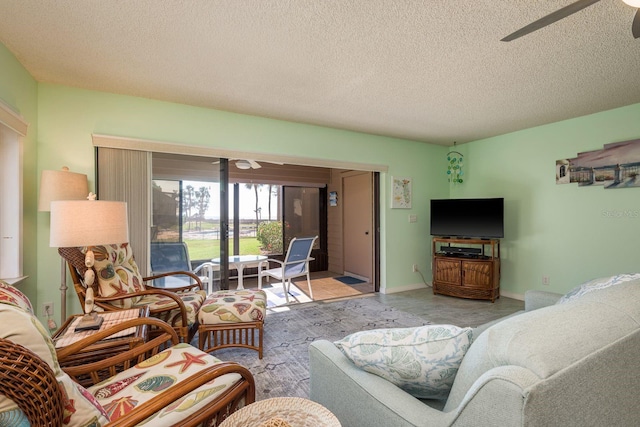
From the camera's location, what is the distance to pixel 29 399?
2.46ft

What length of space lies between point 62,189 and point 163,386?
6.69 ft

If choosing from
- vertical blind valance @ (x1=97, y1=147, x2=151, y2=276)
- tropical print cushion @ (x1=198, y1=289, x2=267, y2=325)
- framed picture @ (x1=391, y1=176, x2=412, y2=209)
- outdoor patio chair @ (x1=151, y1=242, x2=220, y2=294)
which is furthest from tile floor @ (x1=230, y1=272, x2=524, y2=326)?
vertical blind valance @ (x1=97, y1=147, x2=151, y2=276)

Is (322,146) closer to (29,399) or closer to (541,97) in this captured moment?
(541,97)

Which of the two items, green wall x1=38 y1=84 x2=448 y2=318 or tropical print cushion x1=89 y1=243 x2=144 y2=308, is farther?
green wall x1=38 y1=84 x2=448 y2=318

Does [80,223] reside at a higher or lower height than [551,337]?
higher

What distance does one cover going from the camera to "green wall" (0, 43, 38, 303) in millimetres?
2364

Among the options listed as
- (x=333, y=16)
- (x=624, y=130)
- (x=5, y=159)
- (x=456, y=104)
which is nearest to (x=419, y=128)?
(x=456, y=104)

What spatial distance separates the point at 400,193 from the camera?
4.80m

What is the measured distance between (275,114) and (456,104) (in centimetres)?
204

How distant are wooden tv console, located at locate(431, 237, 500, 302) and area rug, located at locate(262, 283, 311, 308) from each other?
199 centimetres

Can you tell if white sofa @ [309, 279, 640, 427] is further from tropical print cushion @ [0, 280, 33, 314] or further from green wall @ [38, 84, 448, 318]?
green wall @ [38, 84, 448, 318]

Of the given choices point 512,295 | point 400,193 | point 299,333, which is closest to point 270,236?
point 400,193

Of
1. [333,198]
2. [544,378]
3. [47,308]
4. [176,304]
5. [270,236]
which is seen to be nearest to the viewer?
[544,378]

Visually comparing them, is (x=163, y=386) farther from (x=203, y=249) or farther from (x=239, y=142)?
(x=239, y=142)
